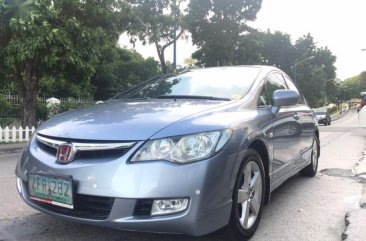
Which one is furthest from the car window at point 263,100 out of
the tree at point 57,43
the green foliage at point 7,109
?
the green foliage at point 7,109

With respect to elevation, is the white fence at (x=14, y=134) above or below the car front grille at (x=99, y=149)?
below

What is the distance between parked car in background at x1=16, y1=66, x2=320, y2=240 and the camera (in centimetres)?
293

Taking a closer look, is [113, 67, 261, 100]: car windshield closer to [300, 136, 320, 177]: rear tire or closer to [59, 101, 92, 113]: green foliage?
[300, 136, 320, 177]: rear tire

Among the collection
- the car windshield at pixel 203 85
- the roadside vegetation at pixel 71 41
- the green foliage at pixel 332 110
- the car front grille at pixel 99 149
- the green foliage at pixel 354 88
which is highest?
the roadside vegetation at pixel 71 41

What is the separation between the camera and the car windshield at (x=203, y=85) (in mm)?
4195

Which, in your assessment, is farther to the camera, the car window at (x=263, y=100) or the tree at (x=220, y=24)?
the tree at (x=220, y=24)

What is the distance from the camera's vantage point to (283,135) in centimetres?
448

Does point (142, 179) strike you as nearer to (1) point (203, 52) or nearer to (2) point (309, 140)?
(2) point (309, 140)

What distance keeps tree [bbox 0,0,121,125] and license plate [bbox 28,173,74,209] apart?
8.79 metres

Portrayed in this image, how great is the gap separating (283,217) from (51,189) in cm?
231

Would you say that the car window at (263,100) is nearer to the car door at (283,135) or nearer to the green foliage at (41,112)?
the car door at (283,135)

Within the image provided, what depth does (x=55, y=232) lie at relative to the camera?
147 inches

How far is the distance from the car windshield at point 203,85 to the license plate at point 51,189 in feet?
4.89

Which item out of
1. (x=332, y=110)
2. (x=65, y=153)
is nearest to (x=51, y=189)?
(x=65, y=153)
